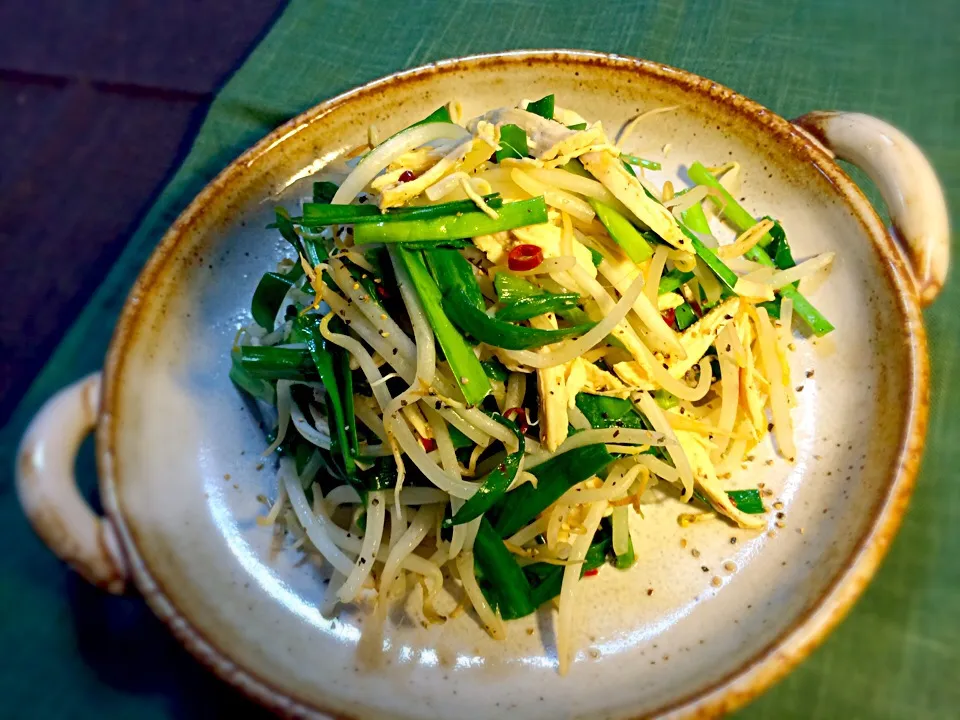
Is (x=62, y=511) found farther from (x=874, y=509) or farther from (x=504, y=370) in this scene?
(x=874, y=509)

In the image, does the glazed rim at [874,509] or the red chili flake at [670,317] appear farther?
the red chili flake at [670,317]

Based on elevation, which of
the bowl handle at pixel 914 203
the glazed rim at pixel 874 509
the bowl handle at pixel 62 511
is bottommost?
the bowl handle at pixel 62 511

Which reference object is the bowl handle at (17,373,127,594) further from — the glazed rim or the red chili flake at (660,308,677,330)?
the red chili flake at (660,308,677,330)

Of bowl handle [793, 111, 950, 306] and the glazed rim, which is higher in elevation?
bowl handle [793, 111, 950, 306]

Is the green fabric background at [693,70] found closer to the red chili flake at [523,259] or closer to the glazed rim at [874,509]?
the glazed rim at [874,509]

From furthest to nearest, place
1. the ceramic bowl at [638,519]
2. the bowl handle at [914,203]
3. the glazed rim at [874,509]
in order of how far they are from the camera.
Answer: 1. the bowl handle at [914,203]
2. the ceramic bowl at [638,519]
3. the glazed rim at [874,509]

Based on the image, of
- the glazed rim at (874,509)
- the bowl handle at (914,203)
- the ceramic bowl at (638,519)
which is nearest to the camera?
the glazed rim at (874,509)

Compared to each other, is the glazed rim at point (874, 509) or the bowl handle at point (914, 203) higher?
the bowl handle at point (914, 203)

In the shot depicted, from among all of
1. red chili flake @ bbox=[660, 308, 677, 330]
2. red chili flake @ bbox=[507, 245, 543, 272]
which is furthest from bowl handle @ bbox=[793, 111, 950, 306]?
red chili flake @ bbox=[507, 245, 543, 272]

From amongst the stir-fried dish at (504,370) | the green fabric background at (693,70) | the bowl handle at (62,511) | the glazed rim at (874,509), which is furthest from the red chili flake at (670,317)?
the bowl handle at (62,511)
